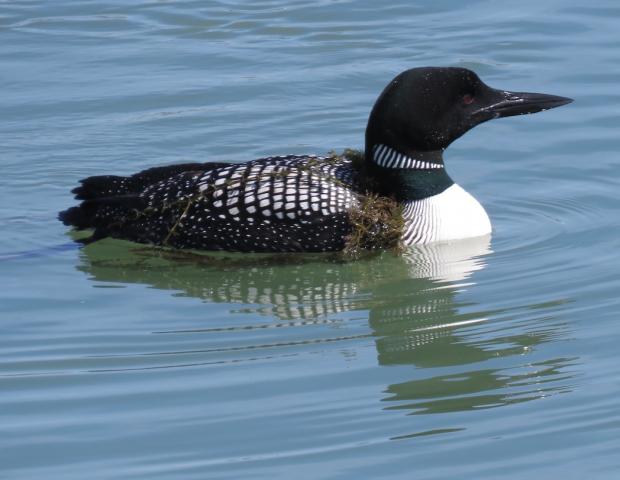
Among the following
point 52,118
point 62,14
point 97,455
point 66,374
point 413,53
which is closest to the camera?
point 97,455

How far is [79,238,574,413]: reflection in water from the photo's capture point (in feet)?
18.4

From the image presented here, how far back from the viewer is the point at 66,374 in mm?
5781

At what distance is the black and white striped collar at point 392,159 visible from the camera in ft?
23.5

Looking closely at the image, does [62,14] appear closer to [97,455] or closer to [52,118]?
[52,118]

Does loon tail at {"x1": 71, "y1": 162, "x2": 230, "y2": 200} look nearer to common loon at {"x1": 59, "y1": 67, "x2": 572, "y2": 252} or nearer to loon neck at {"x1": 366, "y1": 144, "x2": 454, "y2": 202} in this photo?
common loon at {"x1": 59, "y1": 67, "x2": 572, "y2": 252}

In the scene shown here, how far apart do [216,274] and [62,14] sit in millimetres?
4917

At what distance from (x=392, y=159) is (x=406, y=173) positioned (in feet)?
0.37

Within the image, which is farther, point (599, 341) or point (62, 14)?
point (62, 14)

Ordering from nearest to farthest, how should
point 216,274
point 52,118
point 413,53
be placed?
point 216,274, point 52,118, point 413,53

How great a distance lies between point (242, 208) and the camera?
705 centimetres

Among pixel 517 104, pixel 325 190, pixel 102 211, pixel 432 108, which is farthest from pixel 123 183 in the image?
pixel 517 104

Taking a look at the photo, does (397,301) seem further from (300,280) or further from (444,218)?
(444,218)

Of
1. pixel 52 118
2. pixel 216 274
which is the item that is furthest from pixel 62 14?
pixel 216 274

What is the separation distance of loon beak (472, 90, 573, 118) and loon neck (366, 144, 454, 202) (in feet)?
1.12
